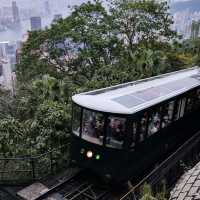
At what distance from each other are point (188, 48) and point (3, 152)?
791 inches

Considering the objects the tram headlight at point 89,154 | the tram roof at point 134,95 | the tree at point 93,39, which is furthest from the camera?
the tree at point 93,39

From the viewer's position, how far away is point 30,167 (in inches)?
392

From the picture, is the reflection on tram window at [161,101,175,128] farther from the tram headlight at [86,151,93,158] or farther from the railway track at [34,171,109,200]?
the railway track at [34,171,109,200]

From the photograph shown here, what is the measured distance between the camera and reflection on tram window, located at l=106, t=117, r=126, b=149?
26.6 feet

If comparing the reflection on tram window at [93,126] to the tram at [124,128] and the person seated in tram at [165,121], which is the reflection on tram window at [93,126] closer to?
the tram at [124,128]

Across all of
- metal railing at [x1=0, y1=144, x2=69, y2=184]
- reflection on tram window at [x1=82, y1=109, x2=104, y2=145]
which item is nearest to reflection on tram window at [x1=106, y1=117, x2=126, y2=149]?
reflection on tram window at [x1=82, y1=109, x2=104, y2=145]

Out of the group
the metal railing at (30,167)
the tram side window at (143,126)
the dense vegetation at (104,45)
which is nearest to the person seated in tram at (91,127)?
the tram side window at (143,126)

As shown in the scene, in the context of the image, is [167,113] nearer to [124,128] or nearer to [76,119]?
[124,128]

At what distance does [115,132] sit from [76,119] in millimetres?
1294

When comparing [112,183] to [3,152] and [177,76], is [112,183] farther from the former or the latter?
[177,76]

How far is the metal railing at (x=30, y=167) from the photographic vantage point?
377 inches

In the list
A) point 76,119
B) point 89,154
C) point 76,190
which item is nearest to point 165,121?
point 89,154

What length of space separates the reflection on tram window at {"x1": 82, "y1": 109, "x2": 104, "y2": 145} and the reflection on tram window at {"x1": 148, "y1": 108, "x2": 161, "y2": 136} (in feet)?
4.71

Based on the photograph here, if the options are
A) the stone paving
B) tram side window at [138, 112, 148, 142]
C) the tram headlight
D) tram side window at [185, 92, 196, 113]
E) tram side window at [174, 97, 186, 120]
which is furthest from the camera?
tram side window at [185, 92, 196, 113]
